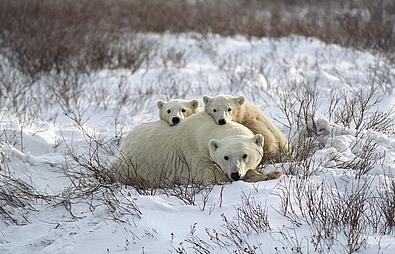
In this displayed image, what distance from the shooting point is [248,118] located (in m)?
5.45

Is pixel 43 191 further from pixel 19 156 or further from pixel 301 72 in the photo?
pixel 301 72

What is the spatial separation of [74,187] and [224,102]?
4.59ft

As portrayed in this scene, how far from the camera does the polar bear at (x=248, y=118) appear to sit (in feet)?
16.8

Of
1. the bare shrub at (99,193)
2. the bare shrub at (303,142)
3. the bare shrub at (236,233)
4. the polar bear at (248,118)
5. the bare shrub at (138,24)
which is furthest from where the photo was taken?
the bare shrub at (138,24)

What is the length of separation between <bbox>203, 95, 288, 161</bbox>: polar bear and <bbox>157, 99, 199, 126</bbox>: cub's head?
0.24 metres

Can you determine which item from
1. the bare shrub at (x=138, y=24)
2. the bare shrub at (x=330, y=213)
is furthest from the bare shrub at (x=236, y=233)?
the bare shrub at (x=138, y=24)

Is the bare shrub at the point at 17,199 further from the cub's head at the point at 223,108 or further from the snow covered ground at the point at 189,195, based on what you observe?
the cub's head at the point at 223,108

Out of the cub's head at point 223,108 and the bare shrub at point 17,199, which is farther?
the cub's head at point 223,108

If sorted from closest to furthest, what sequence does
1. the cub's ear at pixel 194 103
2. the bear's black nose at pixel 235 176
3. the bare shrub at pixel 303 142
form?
the bear's black nose at pixel 235 176, the bare shrub at pixel 303 142, the cub's ear at pixel 194 103

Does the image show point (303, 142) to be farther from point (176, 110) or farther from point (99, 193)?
point (99, 193)

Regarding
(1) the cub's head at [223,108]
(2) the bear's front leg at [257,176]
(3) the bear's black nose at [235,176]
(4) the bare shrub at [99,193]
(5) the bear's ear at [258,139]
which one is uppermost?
(1) the cub's head at [223,108]

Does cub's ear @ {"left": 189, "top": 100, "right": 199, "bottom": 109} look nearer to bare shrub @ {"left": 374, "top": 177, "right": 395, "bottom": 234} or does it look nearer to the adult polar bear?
the adult polar bear

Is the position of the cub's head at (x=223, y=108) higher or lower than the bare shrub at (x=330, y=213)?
higher

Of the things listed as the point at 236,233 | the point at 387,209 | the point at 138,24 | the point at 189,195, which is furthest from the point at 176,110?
the point at 138,24
